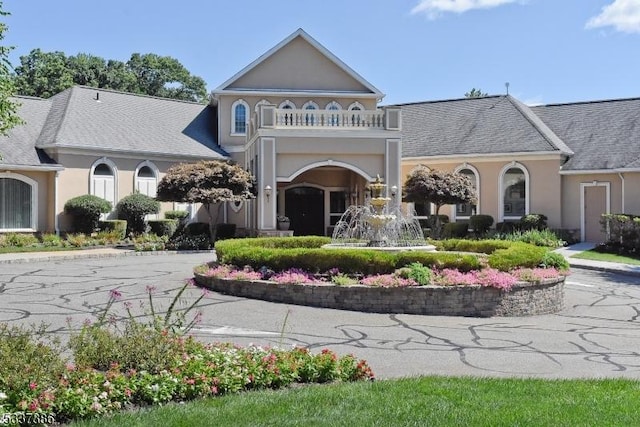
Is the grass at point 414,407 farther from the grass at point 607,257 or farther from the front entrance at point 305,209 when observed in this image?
the front entrance at point 305,209

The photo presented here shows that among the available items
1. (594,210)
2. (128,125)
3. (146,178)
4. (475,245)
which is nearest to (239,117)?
(128,125)

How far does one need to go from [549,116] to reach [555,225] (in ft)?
24.4

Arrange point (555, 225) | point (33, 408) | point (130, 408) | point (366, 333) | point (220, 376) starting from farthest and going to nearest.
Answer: point (555, 225), point (366, 333), point (220, 376), point (130, 408), point (33, 408)

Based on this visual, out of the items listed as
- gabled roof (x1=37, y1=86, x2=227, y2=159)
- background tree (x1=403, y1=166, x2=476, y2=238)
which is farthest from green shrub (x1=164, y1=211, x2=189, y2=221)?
background tree (x1=403, y1=166, x2=476, y2=238)

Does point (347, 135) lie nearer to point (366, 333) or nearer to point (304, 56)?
point (304, 56)

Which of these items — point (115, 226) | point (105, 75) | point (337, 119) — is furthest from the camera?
point (105, 75)

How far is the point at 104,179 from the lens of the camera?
1115 inches

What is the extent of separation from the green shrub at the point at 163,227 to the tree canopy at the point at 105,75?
17.6 m

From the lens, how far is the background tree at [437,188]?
2727 cm

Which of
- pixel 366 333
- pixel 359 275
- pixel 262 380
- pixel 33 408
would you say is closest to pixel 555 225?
pixel 359 275

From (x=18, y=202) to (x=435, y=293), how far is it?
19988 mm

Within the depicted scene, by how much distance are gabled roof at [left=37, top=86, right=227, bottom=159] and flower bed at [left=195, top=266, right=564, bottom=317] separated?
17.0 meters

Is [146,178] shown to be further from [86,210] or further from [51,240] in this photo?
[51,240]

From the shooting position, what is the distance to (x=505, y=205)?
30016mm
